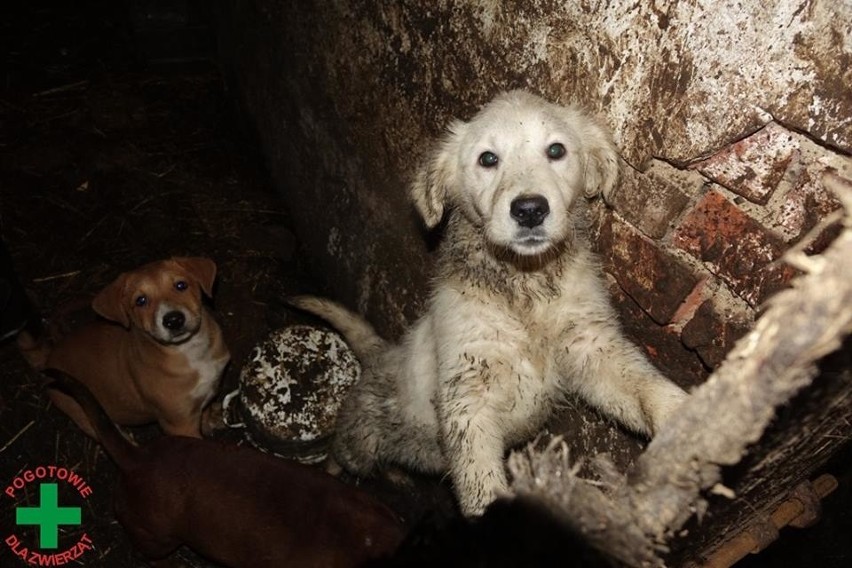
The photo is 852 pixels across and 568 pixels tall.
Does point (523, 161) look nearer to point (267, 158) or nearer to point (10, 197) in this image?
point (267, 158)

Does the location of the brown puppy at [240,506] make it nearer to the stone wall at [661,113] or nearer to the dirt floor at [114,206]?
the dirt floor at [114,206]

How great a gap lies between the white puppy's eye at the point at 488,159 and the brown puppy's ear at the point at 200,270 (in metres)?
1.77

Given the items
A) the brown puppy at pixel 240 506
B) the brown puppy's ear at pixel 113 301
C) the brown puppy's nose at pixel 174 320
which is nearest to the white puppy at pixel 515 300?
the brown puppy at pixel 240 506

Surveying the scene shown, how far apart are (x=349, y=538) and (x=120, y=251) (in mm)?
2959

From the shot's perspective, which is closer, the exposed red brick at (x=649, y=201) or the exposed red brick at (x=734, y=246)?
the exposed red brick at (x=734, y=246)

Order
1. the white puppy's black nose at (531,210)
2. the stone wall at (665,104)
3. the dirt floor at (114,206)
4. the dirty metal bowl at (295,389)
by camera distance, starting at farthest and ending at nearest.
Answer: the dirt floor at (114,206) → the dirty metal bowl at (295,389) → the white puppy's black nose at (531,210) → the stone wall at (665,104)

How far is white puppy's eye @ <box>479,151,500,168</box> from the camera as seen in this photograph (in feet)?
7.30

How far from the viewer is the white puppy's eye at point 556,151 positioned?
208 cm

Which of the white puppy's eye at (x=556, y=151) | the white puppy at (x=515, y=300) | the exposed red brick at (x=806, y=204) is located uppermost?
the exposed red brick at (x=806, y=204)

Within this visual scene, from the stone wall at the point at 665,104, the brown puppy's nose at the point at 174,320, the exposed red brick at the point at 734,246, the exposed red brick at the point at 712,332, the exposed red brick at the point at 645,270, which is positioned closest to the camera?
the stone wall at the point at 665,104

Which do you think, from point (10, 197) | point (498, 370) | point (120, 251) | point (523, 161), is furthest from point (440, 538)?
point (10, 197)

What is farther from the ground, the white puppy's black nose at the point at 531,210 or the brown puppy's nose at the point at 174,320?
the white puppy's black nose at the point at 531,210

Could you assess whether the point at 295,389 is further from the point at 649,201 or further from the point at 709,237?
the point at 709,237

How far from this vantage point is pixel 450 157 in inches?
95.2
